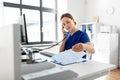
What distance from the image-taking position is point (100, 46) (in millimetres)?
4117

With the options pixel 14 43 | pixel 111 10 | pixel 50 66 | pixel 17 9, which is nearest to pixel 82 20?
pixel 111 10

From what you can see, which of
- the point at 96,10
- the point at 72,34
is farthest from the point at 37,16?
the point at 72,34

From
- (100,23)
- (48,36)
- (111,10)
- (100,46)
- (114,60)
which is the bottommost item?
(114,60)

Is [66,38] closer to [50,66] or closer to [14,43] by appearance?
[50,66]

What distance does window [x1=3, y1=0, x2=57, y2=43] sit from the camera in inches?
155

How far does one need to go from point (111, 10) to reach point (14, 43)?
416 centimetres

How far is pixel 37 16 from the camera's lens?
446 centimetres

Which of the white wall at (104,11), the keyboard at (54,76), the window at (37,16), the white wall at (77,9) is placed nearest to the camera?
the keyboard at (54,76)

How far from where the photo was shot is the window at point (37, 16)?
395 centimetres

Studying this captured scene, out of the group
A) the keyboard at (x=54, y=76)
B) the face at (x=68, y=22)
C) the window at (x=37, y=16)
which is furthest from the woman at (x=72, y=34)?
the window at (x=37, y=16)

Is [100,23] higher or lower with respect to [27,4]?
lower

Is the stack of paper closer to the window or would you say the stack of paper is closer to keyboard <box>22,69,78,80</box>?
keyboard <box>22,69,78,80</box>

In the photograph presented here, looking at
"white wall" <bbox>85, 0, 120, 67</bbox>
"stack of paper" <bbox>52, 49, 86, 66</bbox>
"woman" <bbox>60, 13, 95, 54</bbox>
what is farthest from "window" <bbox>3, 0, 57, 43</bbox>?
"stack of paper" <bbox>52, 49, 86, 66</bbox>

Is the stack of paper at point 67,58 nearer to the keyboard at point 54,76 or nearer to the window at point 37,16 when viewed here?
the keyboard at point 54,76
